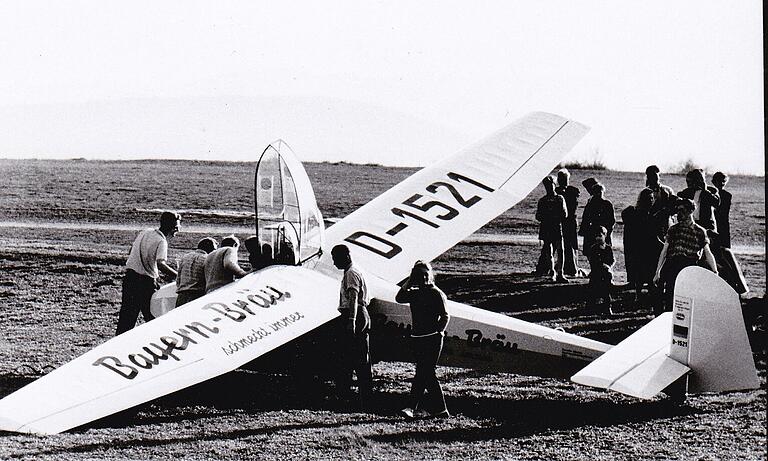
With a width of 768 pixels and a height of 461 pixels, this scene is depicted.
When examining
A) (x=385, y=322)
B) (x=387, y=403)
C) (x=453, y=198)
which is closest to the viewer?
(x=387, y=403)

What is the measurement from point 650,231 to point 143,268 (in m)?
6.13

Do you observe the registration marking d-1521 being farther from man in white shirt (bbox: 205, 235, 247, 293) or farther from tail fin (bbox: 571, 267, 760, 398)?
tail fin (bbox: 571, 267, 760, 398)

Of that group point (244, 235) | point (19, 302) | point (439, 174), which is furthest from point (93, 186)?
point (439, 174)

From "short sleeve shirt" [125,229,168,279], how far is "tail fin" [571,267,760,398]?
15.2 ft

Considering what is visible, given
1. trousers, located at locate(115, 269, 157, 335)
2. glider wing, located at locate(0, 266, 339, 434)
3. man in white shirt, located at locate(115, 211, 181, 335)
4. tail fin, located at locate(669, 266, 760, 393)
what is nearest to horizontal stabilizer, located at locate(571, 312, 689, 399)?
tail fin, located at locate(669, 266, 760, 393)

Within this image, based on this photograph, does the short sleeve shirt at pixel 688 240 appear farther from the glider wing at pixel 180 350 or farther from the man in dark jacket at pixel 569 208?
the man in dark jacket at pixel 569 208

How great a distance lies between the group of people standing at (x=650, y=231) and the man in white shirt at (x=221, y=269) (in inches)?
175

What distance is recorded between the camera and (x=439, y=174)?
1087cm

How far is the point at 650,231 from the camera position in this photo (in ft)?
34.8

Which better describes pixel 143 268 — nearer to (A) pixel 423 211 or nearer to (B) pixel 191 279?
(B) pixel 191 279

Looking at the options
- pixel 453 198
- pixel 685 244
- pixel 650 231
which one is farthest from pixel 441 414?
pixel 650 231

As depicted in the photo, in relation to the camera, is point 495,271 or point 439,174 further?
point 495,271

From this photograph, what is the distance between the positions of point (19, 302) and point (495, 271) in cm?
723

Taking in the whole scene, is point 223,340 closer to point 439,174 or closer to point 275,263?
point 275,263
